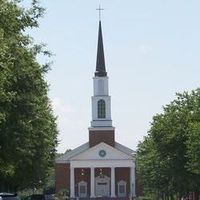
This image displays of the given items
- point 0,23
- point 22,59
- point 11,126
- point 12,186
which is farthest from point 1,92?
point 12,186

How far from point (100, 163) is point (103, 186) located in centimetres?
395

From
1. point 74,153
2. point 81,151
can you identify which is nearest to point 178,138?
point 81,151

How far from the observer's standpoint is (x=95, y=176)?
440 ft

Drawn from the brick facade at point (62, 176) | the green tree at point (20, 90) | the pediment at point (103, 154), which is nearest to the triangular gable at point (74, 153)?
the brick facade at point (62, 176)

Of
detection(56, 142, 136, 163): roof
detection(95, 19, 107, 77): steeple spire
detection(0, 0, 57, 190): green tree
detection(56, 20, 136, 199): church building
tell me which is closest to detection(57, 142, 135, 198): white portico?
detection(56, 20, 136, 199): church building

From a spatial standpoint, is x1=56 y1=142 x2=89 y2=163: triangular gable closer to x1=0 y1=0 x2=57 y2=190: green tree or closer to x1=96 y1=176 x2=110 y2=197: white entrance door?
x1=96 y1=176 x2=110 y2=197: white entrance door

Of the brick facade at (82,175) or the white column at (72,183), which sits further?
the brick facade at (82,175)

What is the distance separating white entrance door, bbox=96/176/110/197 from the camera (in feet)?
436

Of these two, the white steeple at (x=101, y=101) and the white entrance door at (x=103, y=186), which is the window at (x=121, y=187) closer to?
the white entrance door at (x=103, y=186)

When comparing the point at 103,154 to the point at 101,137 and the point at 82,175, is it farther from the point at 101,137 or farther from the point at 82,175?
the point at 82,175

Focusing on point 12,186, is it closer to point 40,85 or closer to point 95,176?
point 40,85

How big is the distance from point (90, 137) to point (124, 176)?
8.93 metres

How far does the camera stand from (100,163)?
134m

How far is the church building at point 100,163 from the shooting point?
131875 millimetres
